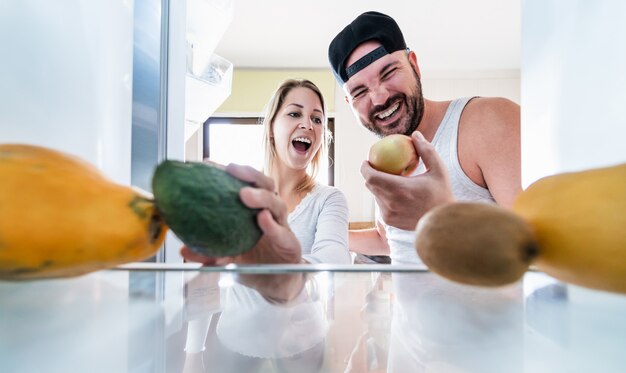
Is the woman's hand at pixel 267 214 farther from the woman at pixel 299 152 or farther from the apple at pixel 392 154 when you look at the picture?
the woman at pixel 299 152

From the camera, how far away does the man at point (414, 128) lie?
58 centimetres

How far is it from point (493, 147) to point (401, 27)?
2.05 m

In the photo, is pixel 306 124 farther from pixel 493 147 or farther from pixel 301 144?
pixel 493 147

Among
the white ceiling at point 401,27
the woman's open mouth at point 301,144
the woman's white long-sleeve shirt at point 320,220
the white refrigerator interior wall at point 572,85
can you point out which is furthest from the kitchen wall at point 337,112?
the white refrigerator interior wall at point 572,85

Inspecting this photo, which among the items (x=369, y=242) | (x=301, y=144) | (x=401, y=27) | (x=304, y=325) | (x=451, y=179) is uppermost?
(x=401, y=27)

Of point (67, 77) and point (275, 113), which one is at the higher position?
point (275, 113)

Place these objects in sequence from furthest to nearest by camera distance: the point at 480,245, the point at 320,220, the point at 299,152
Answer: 1. the point at 299,152
2. the point at 320,220
3. the point at 480,245

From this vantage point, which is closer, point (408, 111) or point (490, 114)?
point (490, 114)

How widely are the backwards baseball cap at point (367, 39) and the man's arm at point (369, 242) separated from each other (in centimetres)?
56

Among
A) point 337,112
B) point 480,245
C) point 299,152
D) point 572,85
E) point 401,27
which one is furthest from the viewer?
point 337,112

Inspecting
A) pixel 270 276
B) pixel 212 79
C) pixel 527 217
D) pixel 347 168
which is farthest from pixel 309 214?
pixel 347 168

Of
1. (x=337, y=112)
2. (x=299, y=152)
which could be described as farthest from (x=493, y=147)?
(x=337, y=112)

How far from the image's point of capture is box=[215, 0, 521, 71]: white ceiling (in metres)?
2.33

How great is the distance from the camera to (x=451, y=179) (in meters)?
0.91
